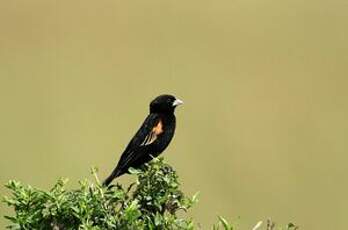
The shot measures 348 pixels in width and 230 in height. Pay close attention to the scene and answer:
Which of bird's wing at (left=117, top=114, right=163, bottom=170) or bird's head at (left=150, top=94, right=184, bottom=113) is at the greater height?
bird's head at (left=150, top=94, right=184, bottom=113)

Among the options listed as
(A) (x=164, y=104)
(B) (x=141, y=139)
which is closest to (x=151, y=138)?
(B) (x=141, y=139)

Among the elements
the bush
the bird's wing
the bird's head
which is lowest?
the bush

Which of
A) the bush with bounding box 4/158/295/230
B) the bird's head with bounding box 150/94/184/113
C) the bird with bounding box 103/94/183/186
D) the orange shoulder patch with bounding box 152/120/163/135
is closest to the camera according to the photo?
the bush with bounding box 4/158/295/230

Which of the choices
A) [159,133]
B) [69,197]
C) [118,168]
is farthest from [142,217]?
[159,133]

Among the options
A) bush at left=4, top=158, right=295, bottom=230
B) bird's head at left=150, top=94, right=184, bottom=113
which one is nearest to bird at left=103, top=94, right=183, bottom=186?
bird's head at left=150, top=94, right=184, bottom=113

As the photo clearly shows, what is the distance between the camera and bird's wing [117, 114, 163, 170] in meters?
2.45

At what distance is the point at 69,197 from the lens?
147 cm

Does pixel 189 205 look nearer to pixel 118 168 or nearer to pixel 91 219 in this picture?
pixel 91 219

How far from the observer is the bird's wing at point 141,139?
2.45 metres

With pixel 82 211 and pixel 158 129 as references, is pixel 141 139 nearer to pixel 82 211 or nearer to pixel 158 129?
pixel 158 129

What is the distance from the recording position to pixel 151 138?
2580 millimetres

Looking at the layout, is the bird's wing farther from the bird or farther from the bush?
the bush

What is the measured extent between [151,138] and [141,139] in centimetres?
6

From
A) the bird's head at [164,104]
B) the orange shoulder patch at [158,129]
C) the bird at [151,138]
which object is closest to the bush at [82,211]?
the bird at [151,138]
